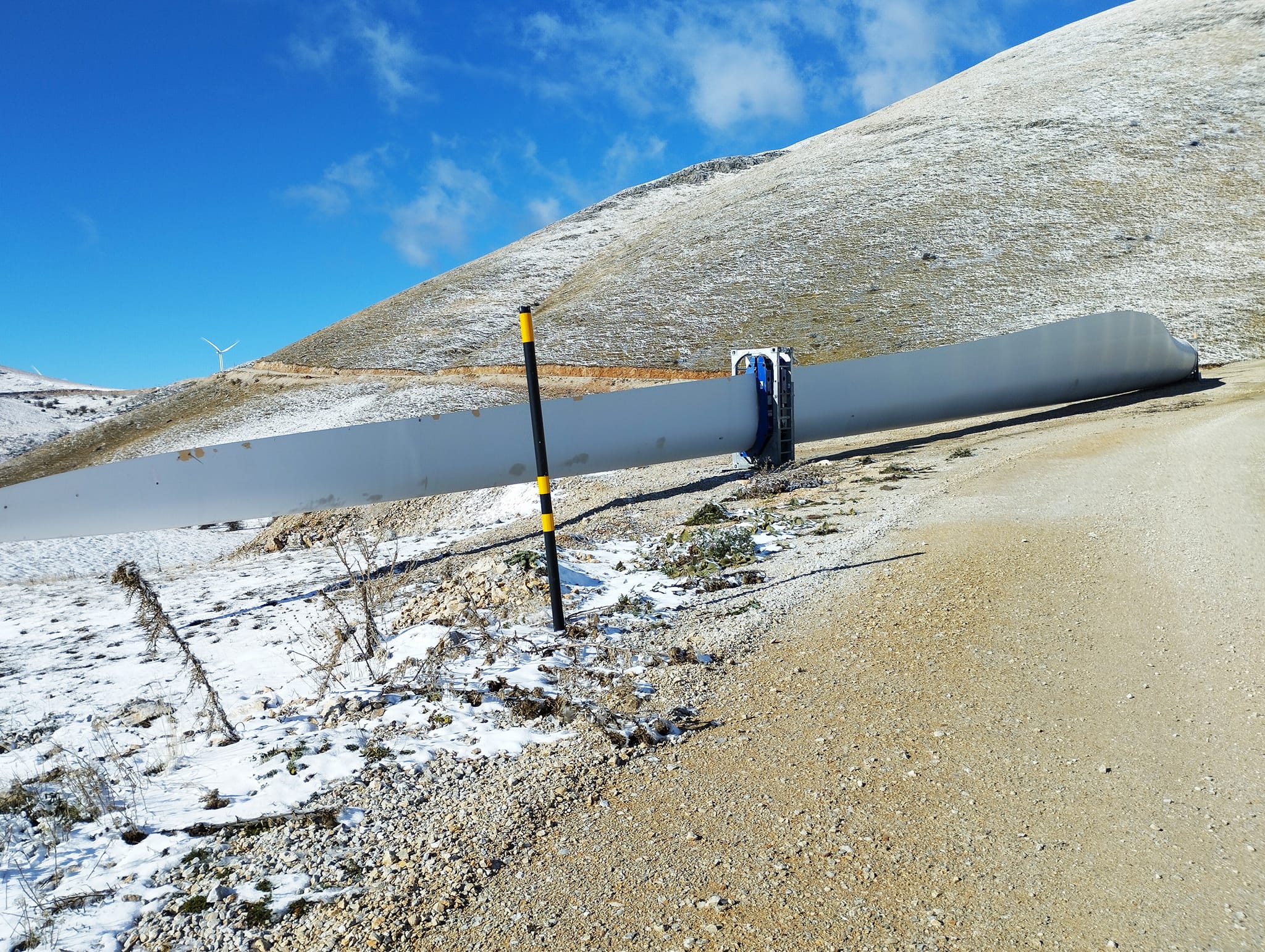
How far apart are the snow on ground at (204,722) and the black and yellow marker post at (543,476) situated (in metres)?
0.22

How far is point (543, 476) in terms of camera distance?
5.69 meters

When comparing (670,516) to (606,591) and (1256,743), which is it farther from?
(1256,743)

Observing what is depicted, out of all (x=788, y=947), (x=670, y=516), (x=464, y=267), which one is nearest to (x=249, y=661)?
(x=670, y=516)

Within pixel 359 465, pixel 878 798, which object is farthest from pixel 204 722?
pixel 359 465

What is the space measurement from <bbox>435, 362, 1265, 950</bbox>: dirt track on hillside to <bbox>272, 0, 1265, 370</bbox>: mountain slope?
2099 cm

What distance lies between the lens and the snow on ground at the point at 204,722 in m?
3.15

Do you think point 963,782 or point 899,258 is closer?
point 963,782

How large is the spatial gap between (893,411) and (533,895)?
11.8 meters

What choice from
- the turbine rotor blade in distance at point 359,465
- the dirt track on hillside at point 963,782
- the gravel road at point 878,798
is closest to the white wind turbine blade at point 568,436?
the turbine rotor blade in distance at point 359,465

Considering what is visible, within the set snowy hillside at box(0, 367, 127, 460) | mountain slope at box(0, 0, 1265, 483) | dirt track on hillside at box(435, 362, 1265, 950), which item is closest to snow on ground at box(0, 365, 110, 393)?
snowy hillside at box(0, 367, 127, 460)

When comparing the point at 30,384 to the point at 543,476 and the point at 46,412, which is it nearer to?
the point at 46,412

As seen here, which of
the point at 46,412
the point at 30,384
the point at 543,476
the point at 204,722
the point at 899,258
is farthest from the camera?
the point at 30,384

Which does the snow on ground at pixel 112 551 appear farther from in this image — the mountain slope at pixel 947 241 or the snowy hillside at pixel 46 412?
the snowy hillside at pixel 46 412

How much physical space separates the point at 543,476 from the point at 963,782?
333cm
